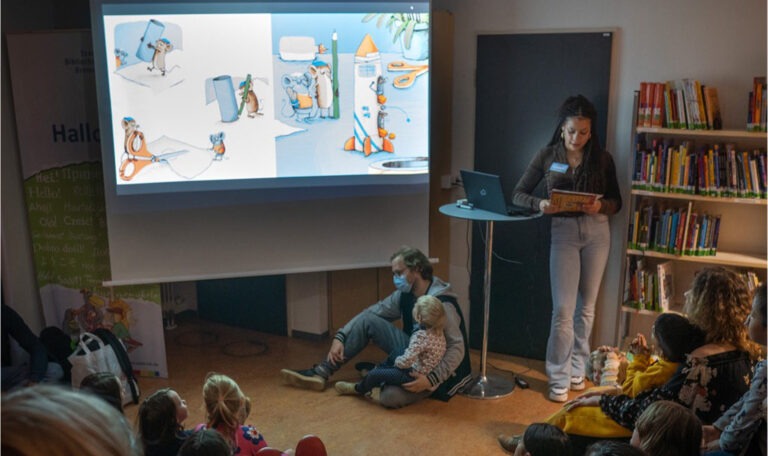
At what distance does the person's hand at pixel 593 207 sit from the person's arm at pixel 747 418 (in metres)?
1.58

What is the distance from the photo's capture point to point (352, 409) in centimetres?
416

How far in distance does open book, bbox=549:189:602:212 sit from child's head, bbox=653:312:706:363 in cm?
115

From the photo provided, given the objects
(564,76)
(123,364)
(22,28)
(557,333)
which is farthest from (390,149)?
(22,28)

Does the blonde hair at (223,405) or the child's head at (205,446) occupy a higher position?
the child's head at (205,446)

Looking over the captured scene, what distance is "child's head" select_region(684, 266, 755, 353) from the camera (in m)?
2.93

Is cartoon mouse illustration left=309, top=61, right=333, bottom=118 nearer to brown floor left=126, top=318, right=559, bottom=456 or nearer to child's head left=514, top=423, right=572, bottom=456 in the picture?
brown floor left=126, top=318, right=559, bottom=456

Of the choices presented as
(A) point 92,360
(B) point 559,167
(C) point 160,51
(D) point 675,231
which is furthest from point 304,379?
(D) point 675,231

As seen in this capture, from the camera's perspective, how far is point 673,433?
7.53 feet

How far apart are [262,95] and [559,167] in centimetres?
176

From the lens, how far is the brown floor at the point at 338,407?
12.5 ft

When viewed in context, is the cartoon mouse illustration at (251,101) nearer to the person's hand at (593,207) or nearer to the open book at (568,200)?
the open book at (568,200)

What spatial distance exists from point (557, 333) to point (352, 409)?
127cm

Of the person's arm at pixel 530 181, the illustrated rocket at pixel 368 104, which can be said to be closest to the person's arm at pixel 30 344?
the illustrated rocket at pixel 368 104

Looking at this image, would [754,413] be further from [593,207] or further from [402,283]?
[402,283]
